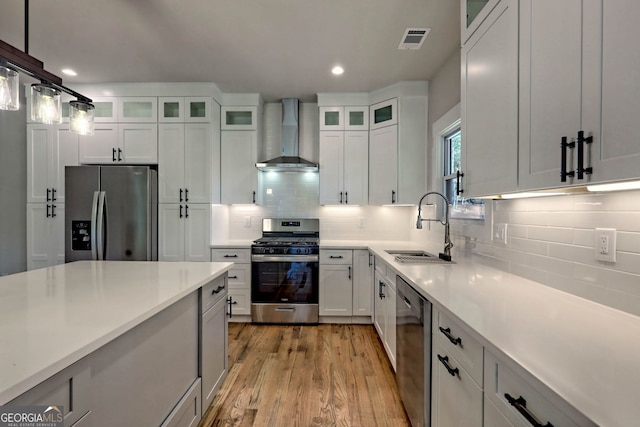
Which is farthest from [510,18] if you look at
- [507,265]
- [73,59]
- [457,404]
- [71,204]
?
[71,204]

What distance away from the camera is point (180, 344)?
1.50 m

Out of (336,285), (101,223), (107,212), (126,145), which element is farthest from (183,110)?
(336,285)

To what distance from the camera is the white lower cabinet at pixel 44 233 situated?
3.32m

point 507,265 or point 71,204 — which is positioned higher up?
point 71,204

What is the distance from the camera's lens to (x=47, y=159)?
3344 mm

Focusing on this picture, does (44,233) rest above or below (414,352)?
above

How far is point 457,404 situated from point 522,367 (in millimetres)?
583

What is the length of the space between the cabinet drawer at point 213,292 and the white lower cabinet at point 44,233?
262cm

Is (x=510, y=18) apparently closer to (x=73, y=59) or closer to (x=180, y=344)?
(x=180, y=344)

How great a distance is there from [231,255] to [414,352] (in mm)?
2342

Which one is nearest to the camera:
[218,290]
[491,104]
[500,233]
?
[491,104]

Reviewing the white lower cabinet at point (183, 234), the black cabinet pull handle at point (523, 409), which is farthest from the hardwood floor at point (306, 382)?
the black cabinet pull handle at point (523, 409)

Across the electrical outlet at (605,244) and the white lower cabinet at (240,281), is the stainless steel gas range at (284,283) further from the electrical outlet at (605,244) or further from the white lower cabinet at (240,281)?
the electrical outlet at (605,244)

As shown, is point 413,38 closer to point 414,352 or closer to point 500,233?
point 500,233
